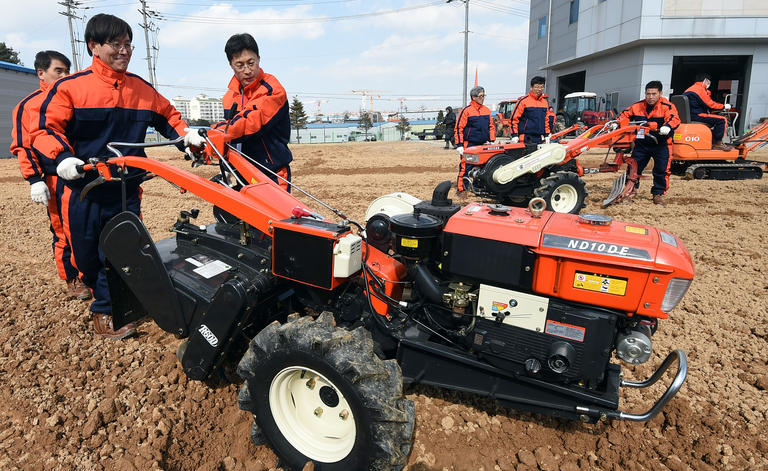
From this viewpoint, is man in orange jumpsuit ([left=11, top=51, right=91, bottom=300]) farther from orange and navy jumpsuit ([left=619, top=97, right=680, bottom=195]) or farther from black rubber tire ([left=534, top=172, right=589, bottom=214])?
orange and navy jumpsuit ([left=619, top=97, right=680, bottom=195])

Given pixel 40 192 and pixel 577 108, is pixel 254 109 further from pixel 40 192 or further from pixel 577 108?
pixel 577 108

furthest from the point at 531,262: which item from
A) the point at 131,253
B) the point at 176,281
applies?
the point at 131,253

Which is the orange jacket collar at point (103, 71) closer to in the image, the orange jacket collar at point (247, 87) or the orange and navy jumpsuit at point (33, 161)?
the orange and navy jumpsuit at point (33, 161)

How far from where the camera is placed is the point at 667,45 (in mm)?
24156

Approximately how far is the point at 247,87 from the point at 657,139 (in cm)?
711

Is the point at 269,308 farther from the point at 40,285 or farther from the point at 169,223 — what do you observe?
the point at 169,223

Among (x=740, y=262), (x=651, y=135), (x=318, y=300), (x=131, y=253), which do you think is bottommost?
(x=740, y=262)

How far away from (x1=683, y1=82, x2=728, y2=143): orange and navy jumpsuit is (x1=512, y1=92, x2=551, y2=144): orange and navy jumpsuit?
177 inches

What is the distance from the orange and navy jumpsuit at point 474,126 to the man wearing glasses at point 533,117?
51 cm

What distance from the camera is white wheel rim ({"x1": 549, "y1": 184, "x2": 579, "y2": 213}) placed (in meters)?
7.26

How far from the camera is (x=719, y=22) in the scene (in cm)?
2289

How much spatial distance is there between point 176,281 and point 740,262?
5763 mm

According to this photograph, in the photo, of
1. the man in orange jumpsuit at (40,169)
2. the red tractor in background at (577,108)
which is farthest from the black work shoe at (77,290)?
the red tractor in background at (577,108)

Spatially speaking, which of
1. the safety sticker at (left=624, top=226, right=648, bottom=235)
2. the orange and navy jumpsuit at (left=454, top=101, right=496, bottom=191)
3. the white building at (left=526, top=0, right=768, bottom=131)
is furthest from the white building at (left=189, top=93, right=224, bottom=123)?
the safety sticker at (left=624, top=226, right=648, bottom=235)
